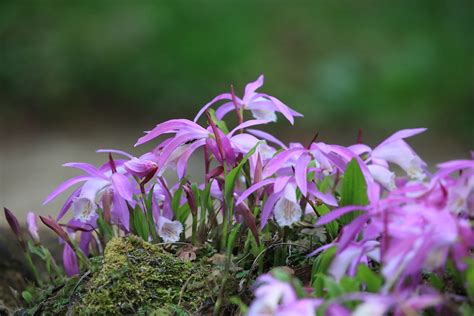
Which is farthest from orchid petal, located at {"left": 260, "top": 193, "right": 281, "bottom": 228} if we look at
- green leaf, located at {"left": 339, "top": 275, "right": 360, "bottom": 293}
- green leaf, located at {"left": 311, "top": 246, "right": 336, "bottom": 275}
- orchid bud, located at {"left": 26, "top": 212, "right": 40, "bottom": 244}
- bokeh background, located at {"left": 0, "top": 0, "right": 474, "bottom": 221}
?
bokeh background, located at {"left": 0, "top": 0, "right": 474, "bottom": 221}

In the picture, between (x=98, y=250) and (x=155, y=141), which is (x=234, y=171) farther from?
(x=155, y=141)

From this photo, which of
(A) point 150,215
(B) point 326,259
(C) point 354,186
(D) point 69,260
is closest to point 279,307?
(B) point 326,259

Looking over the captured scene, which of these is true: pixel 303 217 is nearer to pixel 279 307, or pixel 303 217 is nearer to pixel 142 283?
pixel 142 283

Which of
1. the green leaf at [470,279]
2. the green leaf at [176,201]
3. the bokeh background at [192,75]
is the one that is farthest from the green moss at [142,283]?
the bokeh background at [192,75]

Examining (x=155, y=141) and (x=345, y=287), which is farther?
(x=155, y=141)

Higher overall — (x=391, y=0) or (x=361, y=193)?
(x=391, y=0)

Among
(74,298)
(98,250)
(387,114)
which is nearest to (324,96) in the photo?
(387,114)
